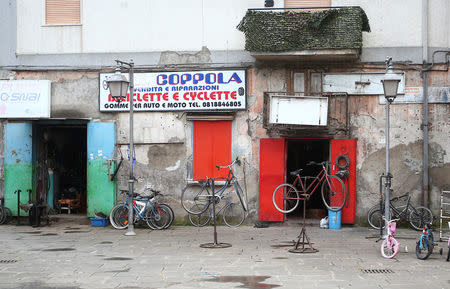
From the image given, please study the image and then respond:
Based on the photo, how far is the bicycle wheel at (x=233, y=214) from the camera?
54.8 ft

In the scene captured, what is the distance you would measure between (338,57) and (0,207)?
1034 centimetres

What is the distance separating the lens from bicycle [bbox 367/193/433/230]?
15.6 metres

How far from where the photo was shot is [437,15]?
639 inches

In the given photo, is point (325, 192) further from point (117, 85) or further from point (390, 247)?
point (117, 85)

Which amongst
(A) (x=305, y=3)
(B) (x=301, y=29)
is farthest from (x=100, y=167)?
(A) (x=305, y=3)

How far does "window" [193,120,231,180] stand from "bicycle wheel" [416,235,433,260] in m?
6.49

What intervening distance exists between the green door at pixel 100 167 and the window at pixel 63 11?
122 inches

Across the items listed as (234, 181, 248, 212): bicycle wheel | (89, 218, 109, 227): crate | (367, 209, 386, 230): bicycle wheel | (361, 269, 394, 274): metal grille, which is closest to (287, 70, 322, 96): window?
(234, 181, 248, 212): bicycle wheel

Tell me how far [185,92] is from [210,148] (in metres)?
1.72

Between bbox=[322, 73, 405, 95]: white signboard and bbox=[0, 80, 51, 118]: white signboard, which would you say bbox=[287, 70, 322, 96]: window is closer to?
bbox=[322, 73, 405, 95]: white signboard

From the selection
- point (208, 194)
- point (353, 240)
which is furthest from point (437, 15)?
point (208, 194)

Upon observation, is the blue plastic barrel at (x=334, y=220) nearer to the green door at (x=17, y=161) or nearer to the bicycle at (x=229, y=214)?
the bicycle at (x=229, y=214)

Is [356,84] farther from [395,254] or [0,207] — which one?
[0,207]

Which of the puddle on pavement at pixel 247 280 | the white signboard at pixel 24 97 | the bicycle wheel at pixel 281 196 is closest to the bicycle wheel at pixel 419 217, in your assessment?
the bicycle wheel at pixel 281 196
